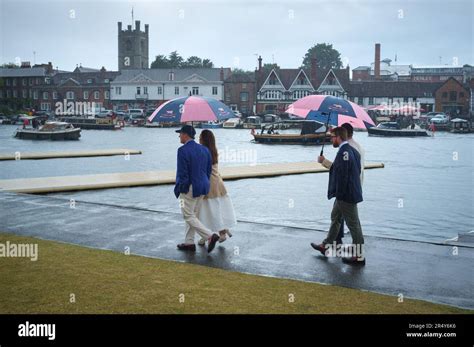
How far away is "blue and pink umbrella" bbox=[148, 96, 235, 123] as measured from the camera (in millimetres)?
9633

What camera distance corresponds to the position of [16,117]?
8975 centimetres

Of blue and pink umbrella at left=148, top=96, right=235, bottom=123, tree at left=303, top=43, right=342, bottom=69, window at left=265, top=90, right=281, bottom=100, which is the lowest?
blue and pink umbrella at left=148, top=96, right=235, bottom=123

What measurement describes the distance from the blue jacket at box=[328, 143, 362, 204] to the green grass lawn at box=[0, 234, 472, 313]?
1.75 m

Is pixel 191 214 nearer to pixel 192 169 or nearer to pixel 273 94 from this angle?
pixel 192 169

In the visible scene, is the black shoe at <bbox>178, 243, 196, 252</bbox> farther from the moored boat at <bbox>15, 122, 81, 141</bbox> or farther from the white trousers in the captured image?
the moored boat at <bbox>15, 122, 81, 141</bbox>

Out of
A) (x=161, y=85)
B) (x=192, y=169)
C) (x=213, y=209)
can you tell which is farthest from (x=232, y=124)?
(x=192, y=169)

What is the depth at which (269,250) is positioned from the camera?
972cm

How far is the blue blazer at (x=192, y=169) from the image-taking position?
9172 millimetres

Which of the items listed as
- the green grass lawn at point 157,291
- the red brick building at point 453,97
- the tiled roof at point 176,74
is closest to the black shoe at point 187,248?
the green grass lawn at point 157,291

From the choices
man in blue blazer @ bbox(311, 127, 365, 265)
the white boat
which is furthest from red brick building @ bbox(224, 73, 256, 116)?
man in blue blazer @ bbox(311, 127, 365, 265)

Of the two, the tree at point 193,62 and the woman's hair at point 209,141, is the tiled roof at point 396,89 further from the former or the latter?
the woman's hair at point 209,141

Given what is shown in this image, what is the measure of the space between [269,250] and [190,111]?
9.16 feet

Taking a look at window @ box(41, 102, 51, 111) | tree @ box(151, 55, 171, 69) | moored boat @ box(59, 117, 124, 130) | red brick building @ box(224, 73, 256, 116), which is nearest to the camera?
moored boat @ box(59, 117, 124, 130)
